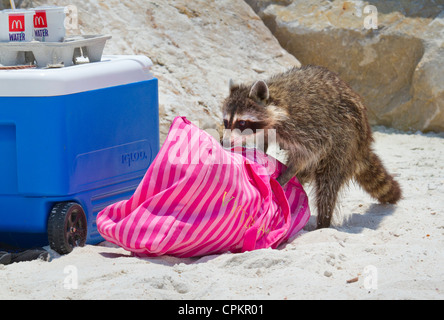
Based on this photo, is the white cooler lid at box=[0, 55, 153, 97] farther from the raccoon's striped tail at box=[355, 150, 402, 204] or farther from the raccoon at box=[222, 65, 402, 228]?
the raccoon's striped tail at box=[355, 150, 402, 204]

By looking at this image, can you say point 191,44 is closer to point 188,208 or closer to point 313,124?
point 313,124

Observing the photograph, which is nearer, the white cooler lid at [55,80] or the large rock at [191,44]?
the white cooler lid at [55,80]

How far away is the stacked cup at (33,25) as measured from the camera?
3807 millimetres

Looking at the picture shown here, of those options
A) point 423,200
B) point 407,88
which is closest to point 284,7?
point 407,88

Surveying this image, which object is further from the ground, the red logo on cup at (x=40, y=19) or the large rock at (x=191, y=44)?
the red logo on cup at (x=40, y=19)

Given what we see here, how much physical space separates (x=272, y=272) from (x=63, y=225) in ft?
3.75

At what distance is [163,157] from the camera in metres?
3.42

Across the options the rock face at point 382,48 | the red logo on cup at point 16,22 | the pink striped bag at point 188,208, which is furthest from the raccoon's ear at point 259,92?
the rock face at point 382,48

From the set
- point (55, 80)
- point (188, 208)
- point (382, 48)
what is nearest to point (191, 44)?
point (382, 48)

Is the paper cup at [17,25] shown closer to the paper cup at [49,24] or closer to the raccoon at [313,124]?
the paper cup at [49,24]

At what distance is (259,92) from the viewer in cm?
439

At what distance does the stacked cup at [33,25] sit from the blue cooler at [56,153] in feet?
1.21

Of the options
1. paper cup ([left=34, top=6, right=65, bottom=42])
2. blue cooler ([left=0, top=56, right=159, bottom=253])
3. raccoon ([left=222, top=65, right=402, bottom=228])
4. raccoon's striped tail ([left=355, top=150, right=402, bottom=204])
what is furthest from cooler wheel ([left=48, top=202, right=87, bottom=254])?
raccoon's striped tail ([left=355, top=150, right=402, bottom=204])

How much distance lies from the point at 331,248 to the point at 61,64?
1.86 m
